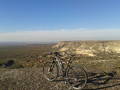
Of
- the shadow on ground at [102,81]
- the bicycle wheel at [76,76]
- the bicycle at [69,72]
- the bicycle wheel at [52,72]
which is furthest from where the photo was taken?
the bicycle wheel at [52,72]

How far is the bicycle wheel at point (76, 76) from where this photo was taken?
8623 millimetres

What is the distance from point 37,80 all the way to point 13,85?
1.49 metres

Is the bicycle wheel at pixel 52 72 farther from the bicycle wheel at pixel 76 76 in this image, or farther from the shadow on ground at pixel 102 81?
the shadow on ground at pixel 102 81

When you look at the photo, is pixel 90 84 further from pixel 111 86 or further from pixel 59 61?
pixel 59 61

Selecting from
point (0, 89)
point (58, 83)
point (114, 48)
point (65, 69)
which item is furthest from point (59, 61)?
point (114, 48)

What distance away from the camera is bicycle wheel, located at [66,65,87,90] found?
8.62 m

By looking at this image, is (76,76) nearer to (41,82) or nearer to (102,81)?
(102,81)

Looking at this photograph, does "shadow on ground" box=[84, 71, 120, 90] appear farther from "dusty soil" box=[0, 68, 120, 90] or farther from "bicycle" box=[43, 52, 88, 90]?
"bicycle" box=[43, 52, 88, 90]

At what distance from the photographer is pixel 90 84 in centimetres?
937

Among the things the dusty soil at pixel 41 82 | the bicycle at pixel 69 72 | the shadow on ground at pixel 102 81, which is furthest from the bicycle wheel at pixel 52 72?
the shadow on ground at pixel 102 81

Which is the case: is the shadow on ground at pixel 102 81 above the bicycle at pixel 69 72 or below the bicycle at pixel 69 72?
below

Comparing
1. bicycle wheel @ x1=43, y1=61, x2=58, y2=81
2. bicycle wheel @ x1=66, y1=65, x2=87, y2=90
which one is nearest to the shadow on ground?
bicycle wheel @ x1=66, y1=65, x2=87, y2=90

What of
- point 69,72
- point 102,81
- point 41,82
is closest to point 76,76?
point 69,72

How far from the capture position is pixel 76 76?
400 inches
